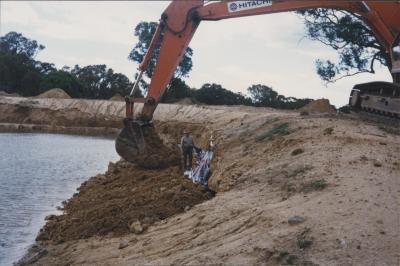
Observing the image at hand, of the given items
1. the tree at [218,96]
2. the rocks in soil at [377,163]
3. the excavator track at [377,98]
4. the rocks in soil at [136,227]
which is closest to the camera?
the rocks in soil at [136,227]

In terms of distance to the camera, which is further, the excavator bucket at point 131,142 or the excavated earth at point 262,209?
the excavator bucket at point 131,142

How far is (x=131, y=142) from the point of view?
15.6 m

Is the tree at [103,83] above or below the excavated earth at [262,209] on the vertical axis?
above

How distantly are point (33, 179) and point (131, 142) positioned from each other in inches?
164

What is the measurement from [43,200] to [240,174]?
19.8 feet

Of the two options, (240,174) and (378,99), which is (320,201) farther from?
Answer: (378,99)

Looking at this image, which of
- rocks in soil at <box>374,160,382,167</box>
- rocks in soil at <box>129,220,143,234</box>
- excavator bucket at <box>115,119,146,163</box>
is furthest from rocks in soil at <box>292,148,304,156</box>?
excavator bucket at <box>115,119,146,163</box>

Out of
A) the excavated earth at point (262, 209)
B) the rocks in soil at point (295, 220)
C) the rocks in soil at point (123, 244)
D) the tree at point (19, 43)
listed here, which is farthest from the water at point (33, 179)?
the tree at point (19, 43)

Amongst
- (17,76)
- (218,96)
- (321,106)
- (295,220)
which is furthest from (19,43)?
(295,220)

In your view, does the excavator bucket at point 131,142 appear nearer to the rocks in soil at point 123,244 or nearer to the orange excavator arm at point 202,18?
the orange excavator arm at point 202,18

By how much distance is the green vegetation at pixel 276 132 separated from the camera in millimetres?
13750

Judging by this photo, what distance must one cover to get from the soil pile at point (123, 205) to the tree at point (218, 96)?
1506 inches

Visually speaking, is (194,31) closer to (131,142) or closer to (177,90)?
(131,142)

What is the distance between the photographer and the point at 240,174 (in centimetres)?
1103
